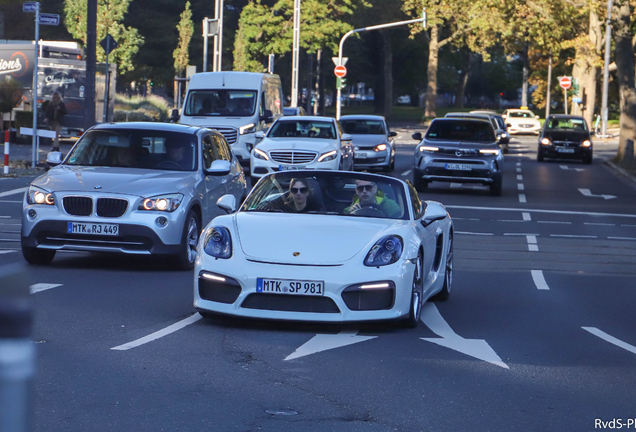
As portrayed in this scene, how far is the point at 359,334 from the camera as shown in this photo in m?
7.66

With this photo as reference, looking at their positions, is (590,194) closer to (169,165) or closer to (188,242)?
(169,165)

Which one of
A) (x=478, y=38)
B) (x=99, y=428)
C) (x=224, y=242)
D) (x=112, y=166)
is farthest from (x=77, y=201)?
(x=478, y=38)

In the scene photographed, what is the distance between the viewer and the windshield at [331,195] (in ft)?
28.3

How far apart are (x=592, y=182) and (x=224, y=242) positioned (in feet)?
78.2

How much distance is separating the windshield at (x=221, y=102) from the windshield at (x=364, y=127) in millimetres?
4446

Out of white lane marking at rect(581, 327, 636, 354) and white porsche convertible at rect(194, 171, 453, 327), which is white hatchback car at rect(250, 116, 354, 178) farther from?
white lane marking at rect(581, 327, 636, 354)

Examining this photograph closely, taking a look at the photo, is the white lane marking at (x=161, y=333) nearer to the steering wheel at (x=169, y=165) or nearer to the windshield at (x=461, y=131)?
the steering wheel at (x=169, y=165)

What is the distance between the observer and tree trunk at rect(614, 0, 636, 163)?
35.0m

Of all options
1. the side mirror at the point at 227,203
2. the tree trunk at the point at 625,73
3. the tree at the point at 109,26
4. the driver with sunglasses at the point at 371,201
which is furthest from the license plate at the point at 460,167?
the tree at the point at 109,26

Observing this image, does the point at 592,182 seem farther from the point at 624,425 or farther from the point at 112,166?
the point at 624,425

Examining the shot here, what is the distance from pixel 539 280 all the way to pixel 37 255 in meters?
5.45

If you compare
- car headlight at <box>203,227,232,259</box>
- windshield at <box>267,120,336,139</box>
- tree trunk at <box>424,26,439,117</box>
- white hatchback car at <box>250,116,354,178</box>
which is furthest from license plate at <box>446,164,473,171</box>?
tree trunk at <box>424,26,439,117</box>

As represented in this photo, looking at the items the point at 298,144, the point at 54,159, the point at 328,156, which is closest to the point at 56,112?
the point at 298,144

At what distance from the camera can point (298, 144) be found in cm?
2345
